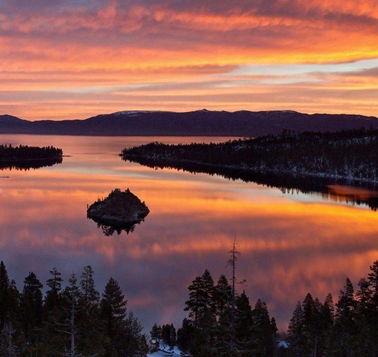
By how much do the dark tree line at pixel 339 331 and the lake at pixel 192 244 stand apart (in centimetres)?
556

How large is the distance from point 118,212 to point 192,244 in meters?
18.3

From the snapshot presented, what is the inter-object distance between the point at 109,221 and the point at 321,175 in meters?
94.3

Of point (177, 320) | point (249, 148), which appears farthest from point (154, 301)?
point (249, 148)

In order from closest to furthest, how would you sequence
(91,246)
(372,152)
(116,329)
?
(116,329) → (91,246) → (372,152)

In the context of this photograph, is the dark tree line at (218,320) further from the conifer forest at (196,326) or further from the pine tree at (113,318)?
the pine tree at (113,318)

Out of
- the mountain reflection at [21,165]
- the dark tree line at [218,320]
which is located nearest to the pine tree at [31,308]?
the dark tree line at [218,320]

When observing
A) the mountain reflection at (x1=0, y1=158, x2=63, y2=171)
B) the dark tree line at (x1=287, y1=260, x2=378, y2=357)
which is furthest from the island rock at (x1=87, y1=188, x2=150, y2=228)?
the mountain reflection at (x1=0, y1=158, x2=63, y2=171)

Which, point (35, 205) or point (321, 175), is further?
point (321, 175)

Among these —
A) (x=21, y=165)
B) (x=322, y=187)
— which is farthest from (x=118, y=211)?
(x=21, y=165)

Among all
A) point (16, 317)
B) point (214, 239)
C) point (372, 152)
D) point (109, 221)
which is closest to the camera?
point (16, 317)

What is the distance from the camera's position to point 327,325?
80.2 feet

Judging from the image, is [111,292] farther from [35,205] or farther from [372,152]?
[372,152]

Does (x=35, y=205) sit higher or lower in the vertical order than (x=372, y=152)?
lower

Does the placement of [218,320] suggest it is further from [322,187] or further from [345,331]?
[322,187]
